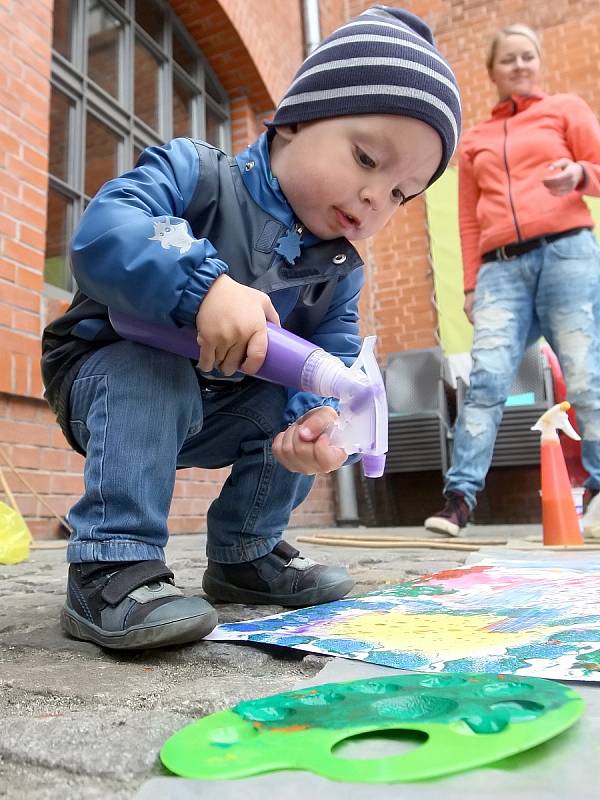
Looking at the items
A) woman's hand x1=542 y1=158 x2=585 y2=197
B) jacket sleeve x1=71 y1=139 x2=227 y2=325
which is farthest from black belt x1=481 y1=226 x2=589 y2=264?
jacket sleeve x1=71 y1=139 x2=227 y2=325

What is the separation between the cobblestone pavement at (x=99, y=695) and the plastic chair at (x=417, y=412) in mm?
3051

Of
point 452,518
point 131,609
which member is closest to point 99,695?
point 131,609

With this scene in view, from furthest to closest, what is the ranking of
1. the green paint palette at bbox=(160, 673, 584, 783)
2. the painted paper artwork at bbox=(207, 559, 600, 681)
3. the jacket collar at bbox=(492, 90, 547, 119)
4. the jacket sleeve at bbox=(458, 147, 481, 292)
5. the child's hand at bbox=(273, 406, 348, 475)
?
1. the jacket sleeve at bbox=(458, 147, 481, 292)
2. the jacket collar at bbox=(492, 90, 547, 119)
3. the child's hand at bbox=(273, 406, 348, 475)
4. the painted paper artwork at bbox=(207, 559, 600, 681)
5. the green paint palette at bbox=(160, 673, 584, 783)

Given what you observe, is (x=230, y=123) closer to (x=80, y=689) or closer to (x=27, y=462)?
(x=27, y=462)

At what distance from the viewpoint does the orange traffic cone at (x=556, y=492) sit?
6.46 feet

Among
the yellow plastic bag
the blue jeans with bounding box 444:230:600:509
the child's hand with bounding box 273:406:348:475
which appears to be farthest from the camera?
the blue jeans with bounding box 444:230:600:509

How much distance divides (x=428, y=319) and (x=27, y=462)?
3.31 m

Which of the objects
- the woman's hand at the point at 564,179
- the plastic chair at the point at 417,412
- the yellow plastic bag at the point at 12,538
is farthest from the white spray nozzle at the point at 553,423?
the plastic chair at the point at 417,412

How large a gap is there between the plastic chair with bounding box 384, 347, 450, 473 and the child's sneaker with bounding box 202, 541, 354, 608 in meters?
2.95

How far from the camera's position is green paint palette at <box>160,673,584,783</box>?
40 cm

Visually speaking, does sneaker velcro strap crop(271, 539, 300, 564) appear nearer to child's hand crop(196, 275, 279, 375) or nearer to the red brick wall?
child's hand crop(196, 275, 279, 375)

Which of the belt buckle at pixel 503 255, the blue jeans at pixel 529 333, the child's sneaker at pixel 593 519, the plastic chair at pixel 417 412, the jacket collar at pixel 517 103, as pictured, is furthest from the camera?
the plastic chair at pixel 417 412

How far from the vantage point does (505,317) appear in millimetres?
2312

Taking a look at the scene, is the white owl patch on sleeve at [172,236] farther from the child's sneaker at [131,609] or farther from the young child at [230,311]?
the child's sneaker at [131,609]
